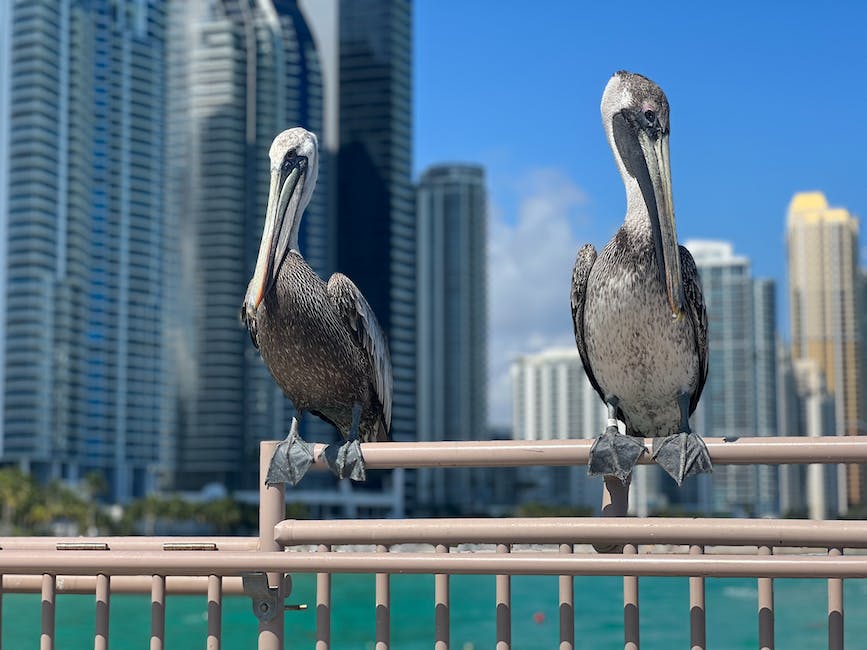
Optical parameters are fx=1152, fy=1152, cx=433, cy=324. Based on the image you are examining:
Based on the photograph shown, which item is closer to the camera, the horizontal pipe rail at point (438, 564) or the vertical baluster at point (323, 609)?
the horizontal pipe rail at point (438, 564)

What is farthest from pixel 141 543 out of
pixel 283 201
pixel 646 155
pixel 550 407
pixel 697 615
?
pixel 550 407

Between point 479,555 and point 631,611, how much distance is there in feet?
1.61

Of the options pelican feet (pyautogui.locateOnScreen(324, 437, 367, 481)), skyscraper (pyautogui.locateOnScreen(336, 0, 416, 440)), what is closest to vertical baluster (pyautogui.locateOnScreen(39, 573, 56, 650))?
pelican feet (pyautogui.locateOnScreen(324, 437, 367, 481))

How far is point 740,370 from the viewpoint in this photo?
422 feet

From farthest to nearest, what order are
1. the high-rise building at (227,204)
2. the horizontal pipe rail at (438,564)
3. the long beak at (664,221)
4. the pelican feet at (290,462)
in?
the high-rise building at (227,204)
the long beak at (664,221)
the pelican feet at (290,462)
the horizontal pipe rail at (438,564)

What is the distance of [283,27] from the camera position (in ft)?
387

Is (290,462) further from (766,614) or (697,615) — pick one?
(766,614)

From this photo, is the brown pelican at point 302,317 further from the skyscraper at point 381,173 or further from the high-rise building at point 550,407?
the high-rise building at point 550,407

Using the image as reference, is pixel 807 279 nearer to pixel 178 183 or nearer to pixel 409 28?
pixel 409 28

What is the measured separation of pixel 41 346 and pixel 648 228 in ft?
316

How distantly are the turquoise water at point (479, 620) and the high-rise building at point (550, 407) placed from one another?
96.1 meters

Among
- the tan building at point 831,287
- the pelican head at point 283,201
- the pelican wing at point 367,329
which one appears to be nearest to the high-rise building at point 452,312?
the tan building at point 831,287

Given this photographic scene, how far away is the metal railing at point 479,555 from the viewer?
3066 mm

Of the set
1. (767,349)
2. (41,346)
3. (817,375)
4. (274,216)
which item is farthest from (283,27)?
(274,216)
